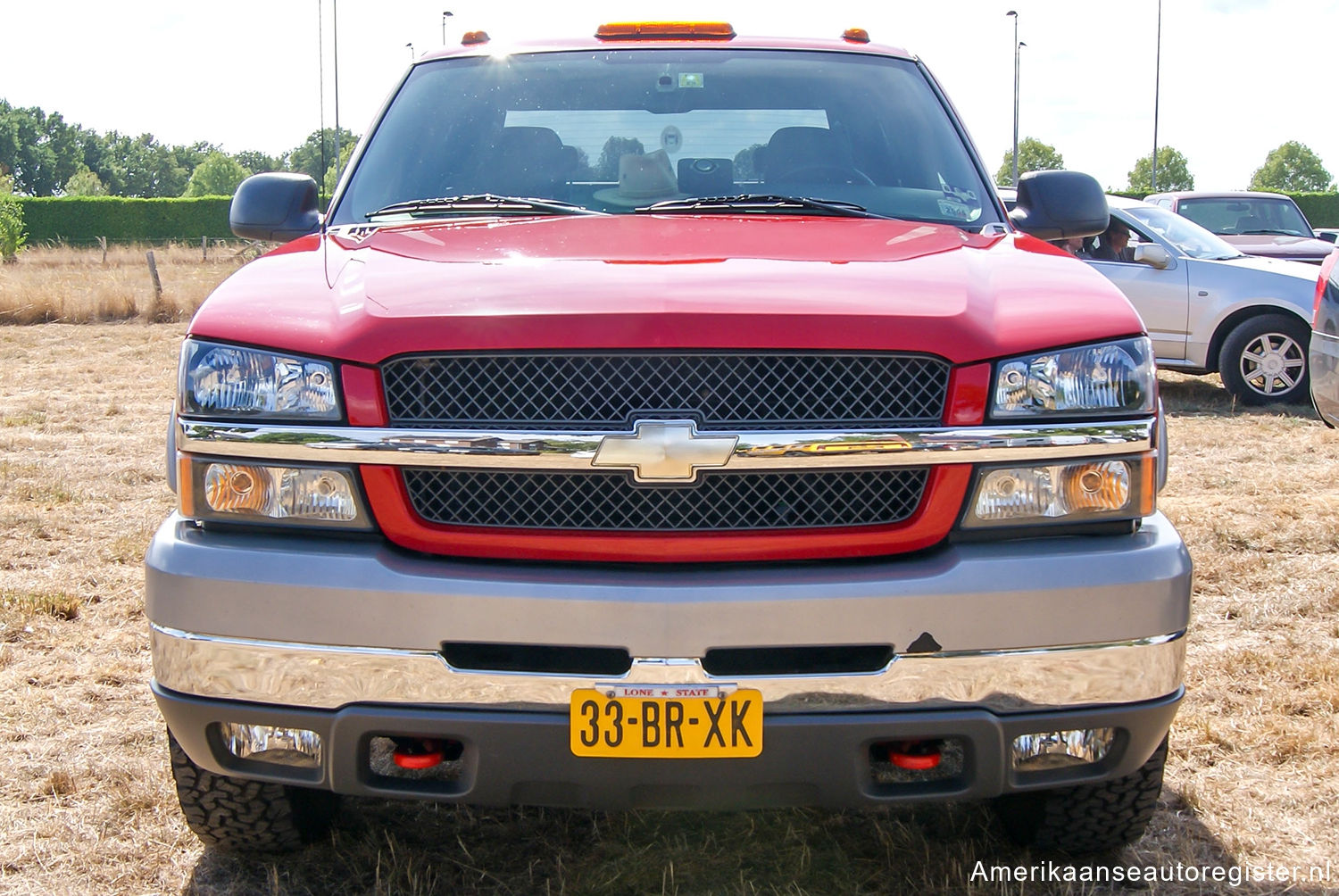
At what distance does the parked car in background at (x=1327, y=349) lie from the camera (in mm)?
5195

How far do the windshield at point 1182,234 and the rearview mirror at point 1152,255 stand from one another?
396mm

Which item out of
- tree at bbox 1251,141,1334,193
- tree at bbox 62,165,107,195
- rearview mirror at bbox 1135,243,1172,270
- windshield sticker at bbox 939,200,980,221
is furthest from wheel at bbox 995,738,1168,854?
tree at bbox 1251,141,1334,193

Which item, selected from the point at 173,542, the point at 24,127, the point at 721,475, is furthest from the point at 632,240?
the point at 24,127

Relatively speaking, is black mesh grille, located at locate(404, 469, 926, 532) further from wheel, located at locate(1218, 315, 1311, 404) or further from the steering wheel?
wheel, located at locate(1218, 315, 1311, 404)

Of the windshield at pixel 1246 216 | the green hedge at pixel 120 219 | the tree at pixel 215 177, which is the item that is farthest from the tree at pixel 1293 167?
the windshield at pixel 1246 216

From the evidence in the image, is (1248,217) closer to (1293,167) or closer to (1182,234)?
(1182,234)

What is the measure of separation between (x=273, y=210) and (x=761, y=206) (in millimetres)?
1349

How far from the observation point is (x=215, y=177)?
402ft

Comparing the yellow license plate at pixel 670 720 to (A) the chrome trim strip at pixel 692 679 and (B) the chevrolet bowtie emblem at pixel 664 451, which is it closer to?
(A) the chrome trim strip at pixel 692 679

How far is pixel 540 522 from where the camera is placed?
7.54 feet

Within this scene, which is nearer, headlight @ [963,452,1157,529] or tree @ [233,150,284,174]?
headlight @ [963,452,1157,529]

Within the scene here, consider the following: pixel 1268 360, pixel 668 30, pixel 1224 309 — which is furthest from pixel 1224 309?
pixel 668 30

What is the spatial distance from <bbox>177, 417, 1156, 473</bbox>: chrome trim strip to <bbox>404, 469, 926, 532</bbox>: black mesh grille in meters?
0.05

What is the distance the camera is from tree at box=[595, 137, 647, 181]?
344cm
